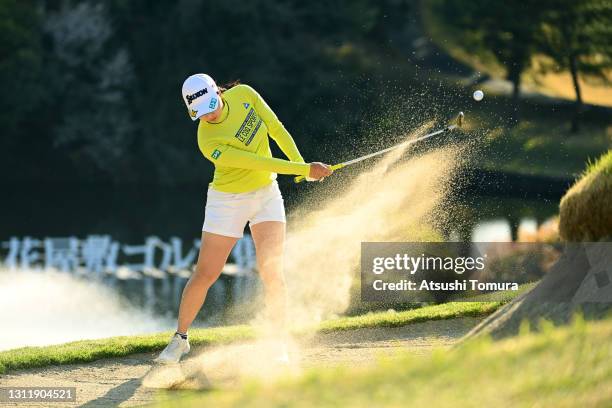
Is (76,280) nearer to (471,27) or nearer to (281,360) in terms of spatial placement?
(281,360)

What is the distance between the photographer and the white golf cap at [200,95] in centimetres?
910

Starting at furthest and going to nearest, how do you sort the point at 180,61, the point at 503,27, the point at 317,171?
the point at 503,27, the point at 180,61, the point at 317,171

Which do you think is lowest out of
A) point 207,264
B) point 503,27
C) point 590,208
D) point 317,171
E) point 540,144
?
point 207,264

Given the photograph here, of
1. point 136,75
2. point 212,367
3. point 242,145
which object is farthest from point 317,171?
point 136,75

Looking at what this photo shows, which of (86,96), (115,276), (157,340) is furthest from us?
(86,96)

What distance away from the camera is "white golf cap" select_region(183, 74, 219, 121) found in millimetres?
9102

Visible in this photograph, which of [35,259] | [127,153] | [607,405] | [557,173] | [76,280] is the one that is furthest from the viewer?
[127,153]

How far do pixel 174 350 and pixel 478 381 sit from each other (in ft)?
13.8

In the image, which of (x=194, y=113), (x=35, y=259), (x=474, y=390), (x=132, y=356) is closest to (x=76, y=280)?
(x=35, y=259)

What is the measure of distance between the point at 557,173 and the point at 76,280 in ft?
64.2

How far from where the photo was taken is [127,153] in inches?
1805

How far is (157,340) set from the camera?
11047 mm

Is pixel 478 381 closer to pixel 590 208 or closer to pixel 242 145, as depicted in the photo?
pixel 590 208

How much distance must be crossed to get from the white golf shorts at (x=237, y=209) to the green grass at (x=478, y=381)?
279 centimetres
